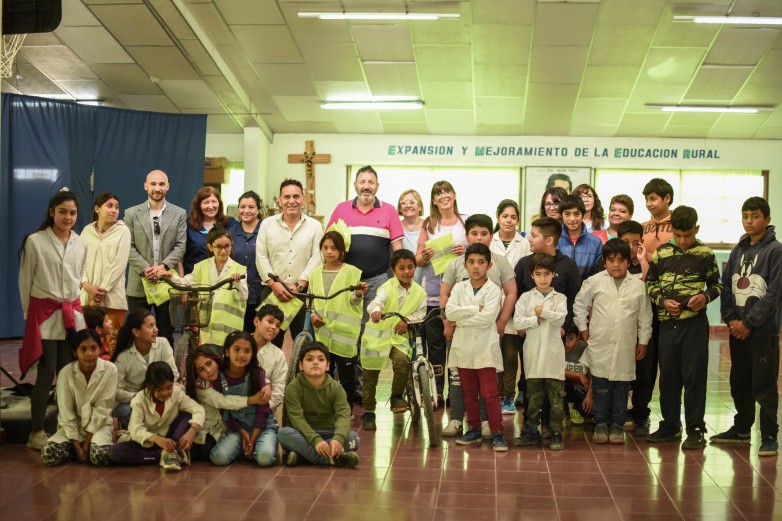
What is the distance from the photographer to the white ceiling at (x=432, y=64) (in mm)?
10273

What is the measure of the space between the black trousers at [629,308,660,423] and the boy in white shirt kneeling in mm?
188

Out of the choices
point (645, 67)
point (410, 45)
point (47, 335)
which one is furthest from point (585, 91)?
point (47, 335)

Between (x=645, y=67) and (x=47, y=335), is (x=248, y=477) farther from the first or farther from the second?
(x=645, y=67)

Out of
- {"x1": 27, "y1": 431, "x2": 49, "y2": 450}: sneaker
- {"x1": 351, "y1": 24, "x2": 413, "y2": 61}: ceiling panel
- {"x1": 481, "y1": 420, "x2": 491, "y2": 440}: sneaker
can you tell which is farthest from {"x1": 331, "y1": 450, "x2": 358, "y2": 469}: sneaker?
{"x1": 351, "y1": 24, "x2": 413, "y2": 61}: ceiling panel

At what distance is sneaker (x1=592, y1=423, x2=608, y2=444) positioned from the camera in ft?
18.2

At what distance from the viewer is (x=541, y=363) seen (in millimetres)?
5406

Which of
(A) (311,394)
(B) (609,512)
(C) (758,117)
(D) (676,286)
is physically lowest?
(B) (609,512)

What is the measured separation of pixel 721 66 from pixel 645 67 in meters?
1.03

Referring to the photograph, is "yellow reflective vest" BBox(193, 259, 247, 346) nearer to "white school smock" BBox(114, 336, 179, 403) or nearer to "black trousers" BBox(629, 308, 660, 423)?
"white school smock" BBox(114, 336, 179, 403)

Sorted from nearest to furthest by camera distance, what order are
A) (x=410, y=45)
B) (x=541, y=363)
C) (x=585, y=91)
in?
(x=541, y=363) → (x=410, y=45) → (x=585, y=91)

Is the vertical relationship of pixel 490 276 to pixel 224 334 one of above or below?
above

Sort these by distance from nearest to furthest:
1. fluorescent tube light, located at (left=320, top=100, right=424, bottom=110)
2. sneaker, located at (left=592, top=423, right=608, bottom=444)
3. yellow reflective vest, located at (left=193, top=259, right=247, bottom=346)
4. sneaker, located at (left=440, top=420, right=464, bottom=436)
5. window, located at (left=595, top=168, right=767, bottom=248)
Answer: sneaker, located at (left=592, top=423, right=608, bottom=444), sneaker, located at (left=440, top=420, right=464, bottom=436), yellow reflective vest, located at (left=193, top=259, right=247, bottom=346), fluorescent tube light, located at (left=320, top=100, right=424, bottom=110), window, located at (left=595, top=168, right=767, bottom=248)

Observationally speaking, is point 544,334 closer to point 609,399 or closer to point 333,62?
point 609,399

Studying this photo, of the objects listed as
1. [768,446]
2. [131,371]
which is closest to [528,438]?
[768,446]
